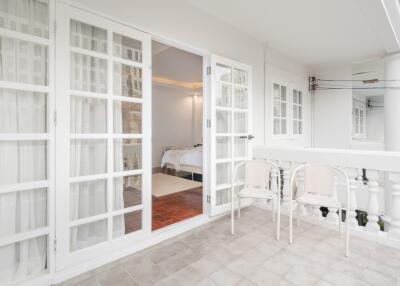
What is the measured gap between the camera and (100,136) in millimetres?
1911

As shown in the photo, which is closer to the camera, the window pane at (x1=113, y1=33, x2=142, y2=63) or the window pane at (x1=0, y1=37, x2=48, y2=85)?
the window pane at (x1=0, y1=37, x2=48, y2=85)

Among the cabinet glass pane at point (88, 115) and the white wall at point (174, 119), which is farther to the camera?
the white wall at point (174, 119)

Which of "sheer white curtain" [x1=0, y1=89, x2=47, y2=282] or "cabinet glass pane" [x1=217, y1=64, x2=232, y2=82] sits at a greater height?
"cabinet glass pane" [x1=217, y1=64, x2=232, y2=82]

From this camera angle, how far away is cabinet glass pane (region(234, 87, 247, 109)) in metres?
3.10

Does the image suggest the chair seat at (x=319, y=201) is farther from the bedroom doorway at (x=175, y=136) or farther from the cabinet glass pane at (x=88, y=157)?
the cabinet glass pane at (x=88, y=157)

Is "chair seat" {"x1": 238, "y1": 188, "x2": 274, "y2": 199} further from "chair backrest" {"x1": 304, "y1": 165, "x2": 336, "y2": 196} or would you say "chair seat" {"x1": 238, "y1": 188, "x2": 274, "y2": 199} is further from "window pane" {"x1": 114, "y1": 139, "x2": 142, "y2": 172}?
"window pane" {"x1": 114, "y1": 139, "x2": 142, "y2": 172}

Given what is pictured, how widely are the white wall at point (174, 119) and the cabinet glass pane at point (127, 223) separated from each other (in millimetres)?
3922

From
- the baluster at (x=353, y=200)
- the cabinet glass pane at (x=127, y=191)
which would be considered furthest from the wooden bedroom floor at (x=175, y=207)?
the baluster at (x=353, y=200)

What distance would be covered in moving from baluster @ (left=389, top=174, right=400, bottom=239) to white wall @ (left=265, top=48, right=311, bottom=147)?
188 centimetres

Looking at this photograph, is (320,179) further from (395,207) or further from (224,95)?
(224,95)

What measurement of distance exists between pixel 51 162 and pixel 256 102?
2937mm

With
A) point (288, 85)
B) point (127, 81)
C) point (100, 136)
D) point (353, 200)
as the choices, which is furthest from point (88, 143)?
point (288, 85)

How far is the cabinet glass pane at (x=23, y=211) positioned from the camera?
150 centimetres

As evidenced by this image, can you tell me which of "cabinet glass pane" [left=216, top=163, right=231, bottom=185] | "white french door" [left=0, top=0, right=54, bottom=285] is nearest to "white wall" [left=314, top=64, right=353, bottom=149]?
"cabinet glass pane" [left=216, top=163, right=231, bottom=185]
